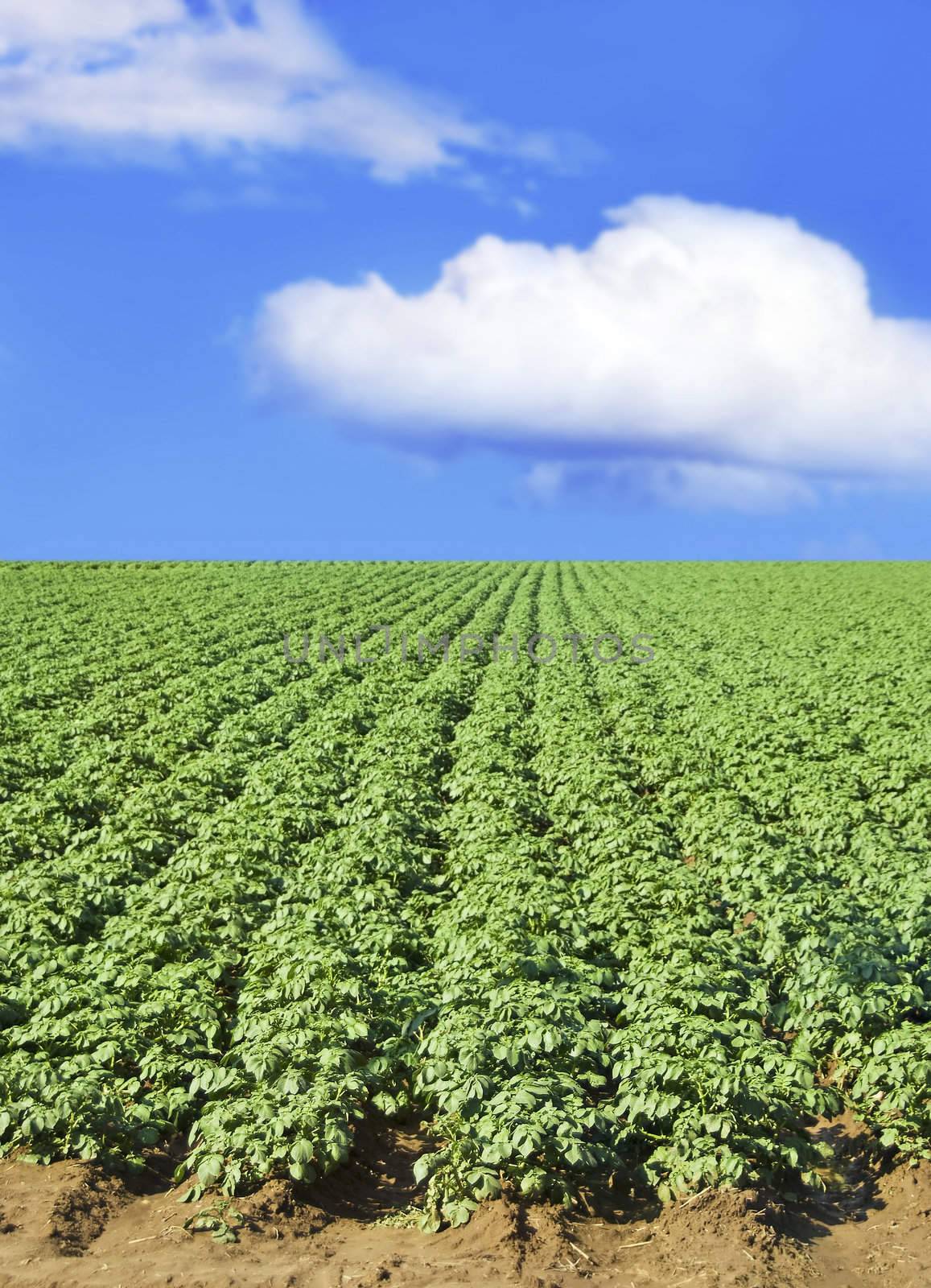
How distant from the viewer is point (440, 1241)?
21.8ft

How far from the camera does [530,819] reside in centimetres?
1512

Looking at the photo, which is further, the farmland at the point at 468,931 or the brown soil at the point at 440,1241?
the farmland at the point at 468,931

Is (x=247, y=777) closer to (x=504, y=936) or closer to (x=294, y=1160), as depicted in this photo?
(x=504, y=936)

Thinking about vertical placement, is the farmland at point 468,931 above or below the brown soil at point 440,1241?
above

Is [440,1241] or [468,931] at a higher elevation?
[468,931]

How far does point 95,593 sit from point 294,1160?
40331 millimetres

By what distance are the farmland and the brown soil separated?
0.68ft

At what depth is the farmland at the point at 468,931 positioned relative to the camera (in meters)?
7.20

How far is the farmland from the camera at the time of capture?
283 inches

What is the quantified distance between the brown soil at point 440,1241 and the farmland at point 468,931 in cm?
21

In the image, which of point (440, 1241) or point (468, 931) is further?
point (468, 931)

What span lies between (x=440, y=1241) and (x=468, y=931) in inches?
140

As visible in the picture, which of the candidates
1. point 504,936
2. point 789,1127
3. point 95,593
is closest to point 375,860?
point 504,936

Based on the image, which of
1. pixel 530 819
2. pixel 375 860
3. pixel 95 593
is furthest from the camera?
Answer: pixel 95 593
